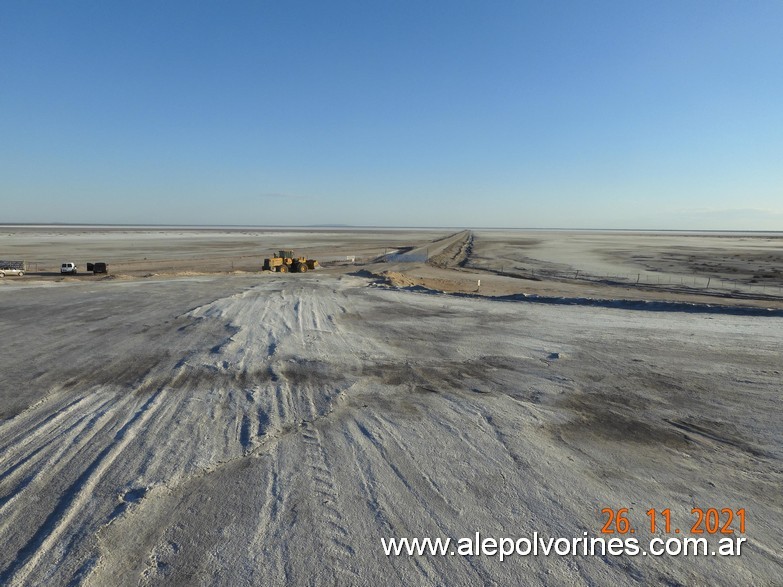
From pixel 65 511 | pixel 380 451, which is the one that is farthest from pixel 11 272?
pixel 380 451

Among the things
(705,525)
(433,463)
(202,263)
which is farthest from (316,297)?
(202,263)

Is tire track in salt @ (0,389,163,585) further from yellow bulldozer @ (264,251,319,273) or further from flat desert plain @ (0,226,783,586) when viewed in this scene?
yellow bulldozer @ (264,251,319,273)

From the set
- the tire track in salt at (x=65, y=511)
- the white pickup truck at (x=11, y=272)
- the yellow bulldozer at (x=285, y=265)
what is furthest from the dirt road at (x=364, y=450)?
the white pickup truck at (x=11, y=272)

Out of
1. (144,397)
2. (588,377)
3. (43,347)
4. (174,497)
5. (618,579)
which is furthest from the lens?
(43,347)

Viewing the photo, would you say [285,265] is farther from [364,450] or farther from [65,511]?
[65,511]

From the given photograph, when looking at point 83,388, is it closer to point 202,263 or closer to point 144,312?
point 144,312

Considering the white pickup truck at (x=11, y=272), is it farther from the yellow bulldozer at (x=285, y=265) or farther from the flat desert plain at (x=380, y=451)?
the flat desert plain at (x=380, y=451)

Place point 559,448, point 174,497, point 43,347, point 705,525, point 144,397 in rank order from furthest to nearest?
point 43,347 < point 144,397 < point 559,448 < point 174,497 < point 705,525

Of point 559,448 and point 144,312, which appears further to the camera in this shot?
point 144,312

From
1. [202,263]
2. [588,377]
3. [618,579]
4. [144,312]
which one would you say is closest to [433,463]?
[618,579]
